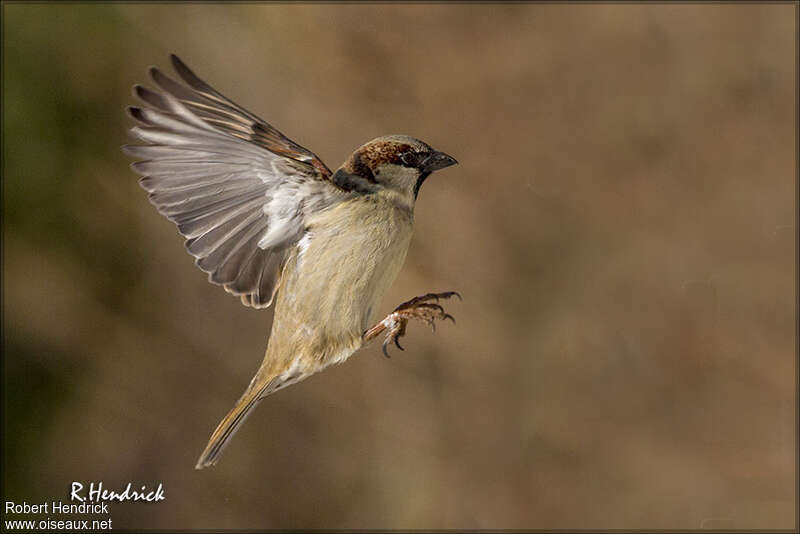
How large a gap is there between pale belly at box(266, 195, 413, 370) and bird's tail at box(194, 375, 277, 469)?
0.09m

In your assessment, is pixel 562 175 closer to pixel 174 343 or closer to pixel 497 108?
pixel 497 108

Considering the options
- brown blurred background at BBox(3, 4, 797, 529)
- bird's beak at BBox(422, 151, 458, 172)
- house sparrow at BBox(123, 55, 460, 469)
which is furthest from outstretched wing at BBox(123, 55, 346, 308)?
brown blurred background at BBox(3, 4, 797, 529)

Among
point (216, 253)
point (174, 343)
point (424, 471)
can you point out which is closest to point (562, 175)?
point (424, 471)

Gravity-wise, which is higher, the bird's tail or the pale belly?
the pale belly

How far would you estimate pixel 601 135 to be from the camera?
4973 mm

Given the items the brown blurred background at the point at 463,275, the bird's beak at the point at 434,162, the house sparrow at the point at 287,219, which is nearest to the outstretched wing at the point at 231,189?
the house sparrow at the point at 287,219

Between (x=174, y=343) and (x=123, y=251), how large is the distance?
586 millimetres

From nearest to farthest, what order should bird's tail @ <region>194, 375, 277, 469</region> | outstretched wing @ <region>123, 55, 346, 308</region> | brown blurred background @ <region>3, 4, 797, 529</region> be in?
bird's tail @ <region>194, 375, 277, 469</region> < outstretched wing @ <region>123, 55, 346, 308</region> < brown blurred background @ <region>3, 4, 797, 529</region>

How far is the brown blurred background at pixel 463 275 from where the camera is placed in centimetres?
489

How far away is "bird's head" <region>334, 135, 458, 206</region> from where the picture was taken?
57.8 inches

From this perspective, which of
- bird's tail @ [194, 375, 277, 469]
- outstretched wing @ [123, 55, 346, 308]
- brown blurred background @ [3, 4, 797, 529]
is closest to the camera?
bird's tail @ [194, 375, 277, 469]

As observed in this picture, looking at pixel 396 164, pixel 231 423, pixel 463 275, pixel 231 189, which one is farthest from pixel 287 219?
pixel 463 275

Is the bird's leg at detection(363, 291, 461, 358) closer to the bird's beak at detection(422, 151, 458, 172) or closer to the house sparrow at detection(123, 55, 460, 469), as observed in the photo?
the house sparrow at detection(123, 55, 460, 469)

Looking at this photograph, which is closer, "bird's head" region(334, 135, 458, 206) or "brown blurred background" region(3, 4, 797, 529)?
"bird's head" region(334, 135, 458, 206)
